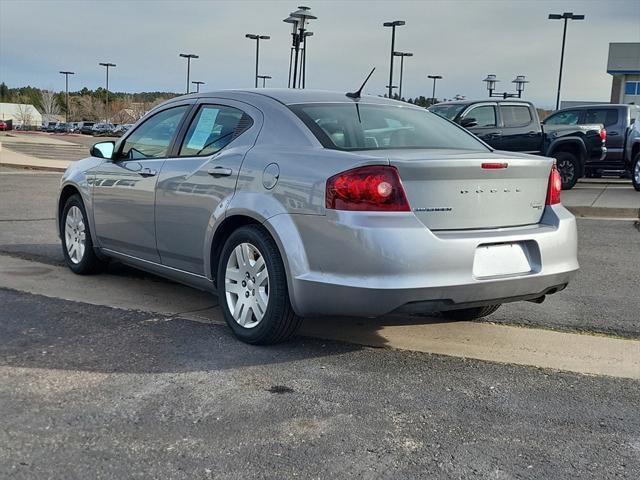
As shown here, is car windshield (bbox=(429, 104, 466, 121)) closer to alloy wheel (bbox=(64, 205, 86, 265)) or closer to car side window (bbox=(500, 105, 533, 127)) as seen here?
car side window (bbox=(500, 105, 533, 127))

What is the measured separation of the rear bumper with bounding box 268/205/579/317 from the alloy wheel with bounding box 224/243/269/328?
0.29 meters

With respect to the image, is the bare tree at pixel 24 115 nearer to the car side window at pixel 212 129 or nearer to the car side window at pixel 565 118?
Answer: the car side window at pixel 565 118

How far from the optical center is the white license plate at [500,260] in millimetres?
3872

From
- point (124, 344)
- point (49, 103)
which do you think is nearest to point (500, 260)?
point (124, 344)

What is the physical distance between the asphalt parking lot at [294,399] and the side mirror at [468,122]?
8516 mm

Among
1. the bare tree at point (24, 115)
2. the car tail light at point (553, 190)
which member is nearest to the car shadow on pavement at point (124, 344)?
the car tail light at point (553, 190)

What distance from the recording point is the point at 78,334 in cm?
451

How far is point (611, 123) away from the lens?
1614 centimetres

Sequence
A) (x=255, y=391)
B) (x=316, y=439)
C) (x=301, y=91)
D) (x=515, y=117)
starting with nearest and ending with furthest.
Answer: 1. (x=316, y=439)
2. (x=255, y=391)
3. (x=301, y=91)
4. (x=515, y=117)

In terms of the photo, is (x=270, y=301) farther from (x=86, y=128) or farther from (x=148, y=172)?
(x=86, y=128)

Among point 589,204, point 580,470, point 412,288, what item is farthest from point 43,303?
point 589,204

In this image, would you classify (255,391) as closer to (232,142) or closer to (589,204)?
(232,142)

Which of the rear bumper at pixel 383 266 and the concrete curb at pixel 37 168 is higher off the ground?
the rear bumper at pixel 383 266

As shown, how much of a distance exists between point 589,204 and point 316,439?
9889mm
